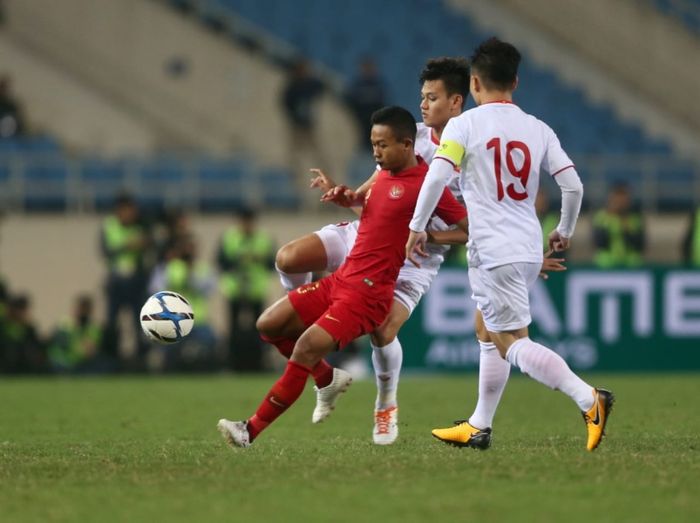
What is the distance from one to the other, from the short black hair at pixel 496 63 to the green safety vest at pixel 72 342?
10.7 m

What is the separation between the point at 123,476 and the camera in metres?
6.44

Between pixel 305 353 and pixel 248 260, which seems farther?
pixel 248 260

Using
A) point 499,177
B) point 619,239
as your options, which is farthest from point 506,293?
point 619,239

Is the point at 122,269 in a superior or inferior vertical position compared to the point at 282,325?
inferior

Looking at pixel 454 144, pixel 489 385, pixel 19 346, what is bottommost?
pixel 19 346

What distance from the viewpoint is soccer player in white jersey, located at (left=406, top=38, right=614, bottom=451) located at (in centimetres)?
702

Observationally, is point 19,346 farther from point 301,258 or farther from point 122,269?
point 301,258

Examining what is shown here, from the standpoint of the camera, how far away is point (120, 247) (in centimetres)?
1694

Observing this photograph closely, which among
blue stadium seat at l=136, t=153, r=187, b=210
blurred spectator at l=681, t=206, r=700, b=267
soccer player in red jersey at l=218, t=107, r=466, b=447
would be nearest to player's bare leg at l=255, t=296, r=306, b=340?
soccer player in red jersey at l=218, t=107, r=466, b=447

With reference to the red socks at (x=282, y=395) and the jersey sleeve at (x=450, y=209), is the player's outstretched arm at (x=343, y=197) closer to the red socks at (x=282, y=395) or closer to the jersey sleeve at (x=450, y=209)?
the jersey sleeve at (x=450, y=209)

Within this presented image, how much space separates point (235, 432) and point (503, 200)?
6.03 ft

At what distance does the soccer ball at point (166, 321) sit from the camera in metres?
8.32

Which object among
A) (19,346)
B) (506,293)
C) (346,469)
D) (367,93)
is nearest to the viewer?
(346,469)

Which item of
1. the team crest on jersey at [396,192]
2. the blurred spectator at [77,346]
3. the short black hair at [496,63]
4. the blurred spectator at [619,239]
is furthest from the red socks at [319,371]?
the blurred spectator at [77,346]
